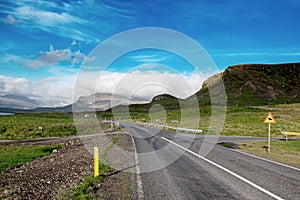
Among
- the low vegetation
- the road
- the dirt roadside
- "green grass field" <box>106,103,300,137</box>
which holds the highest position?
"green grass field" <box>106,103,300,137</box>


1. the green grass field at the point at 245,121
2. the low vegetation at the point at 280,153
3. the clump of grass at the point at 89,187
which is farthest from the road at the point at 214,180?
the green grass field at the point at 245,121

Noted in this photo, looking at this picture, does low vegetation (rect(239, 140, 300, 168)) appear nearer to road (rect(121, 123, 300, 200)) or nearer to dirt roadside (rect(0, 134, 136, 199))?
road (rect(121, 123, 300, 200))

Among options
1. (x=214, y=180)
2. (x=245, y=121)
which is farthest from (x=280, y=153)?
(x=245, y=121)

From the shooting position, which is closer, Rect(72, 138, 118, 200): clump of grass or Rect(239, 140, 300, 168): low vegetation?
Rect(72, 138, 118, 200): clump of grass

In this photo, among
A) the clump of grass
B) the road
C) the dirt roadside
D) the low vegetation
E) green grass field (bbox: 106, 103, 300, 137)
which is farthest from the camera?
green grass field (bbox: 106, 103, 300, 137)

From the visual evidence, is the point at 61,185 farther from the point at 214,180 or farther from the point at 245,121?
the point at 245,121

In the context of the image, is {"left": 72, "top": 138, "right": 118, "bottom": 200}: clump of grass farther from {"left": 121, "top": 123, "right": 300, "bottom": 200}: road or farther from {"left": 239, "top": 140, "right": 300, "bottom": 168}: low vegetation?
{"left": 239, "top": 140, "right": 300, "bottom": 168}: low vegetation

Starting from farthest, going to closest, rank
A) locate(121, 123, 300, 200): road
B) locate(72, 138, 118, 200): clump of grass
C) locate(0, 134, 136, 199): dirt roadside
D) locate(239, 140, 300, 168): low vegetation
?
locate(239, 140, 300, 168): low vegetation → locate(0, 134, 136, 199): dirt roadside → locate(121, 123, 300, 200): road → locate(72, 138, 118, 200): clump of grass

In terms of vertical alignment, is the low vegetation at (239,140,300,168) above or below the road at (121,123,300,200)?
below

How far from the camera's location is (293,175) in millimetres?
10625

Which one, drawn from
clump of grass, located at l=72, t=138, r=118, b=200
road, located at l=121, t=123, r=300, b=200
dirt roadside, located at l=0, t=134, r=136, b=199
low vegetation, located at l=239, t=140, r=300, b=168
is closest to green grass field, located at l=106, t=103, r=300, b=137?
low vegetation, located at l=239, t=140, r=300, b=168

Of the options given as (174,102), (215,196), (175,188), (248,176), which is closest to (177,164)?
(248,176)

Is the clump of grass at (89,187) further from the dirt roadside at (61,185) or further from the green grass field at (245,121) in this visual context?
the green grass field at (245,121)

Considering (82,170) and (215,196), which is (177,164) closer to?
(82,170)
